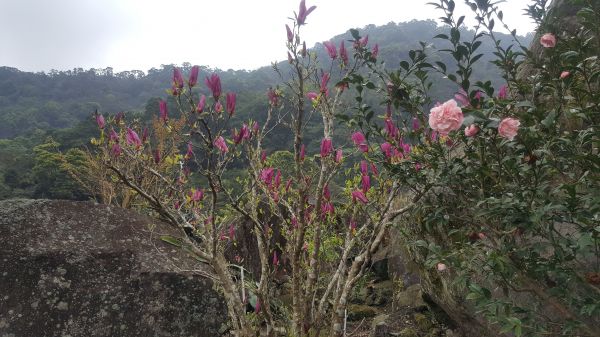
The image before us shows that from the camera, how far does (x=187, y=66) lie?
2127 inches

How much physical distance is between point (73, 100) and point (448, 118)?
56651mm

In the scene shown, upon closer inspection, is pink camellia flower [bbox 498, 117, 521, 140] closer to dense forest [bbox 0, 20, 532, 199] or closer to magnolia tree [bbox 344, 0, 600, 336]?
magnolia tree [bbox 344, 0, 600, 336]

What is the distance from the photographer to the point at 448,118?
4.98 ft

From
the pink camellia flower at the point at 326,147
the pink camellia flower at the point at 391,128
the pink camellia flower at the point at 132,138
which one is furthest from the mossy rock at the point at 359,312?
the pink camellia flower at the point at 132,138

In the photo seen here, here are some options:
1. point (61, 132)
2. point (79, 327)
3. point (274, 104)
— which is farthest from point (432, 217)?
point (61, 132)

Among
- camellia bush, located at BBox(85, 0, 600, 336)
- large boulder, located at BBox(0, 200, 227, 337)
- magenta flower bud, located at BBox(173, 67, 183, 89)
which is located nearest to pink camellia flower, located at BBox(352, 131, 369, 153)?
camellia bush, located at BBox(85, 0, 600, 336)

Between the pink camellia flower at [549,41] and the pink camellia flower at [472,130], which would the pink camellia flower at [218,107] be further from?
the pink camellia flower at [549,41]

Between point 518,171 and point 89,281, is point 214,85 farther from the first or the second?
point 89,281

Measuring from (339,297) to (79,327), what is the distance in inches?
79.0

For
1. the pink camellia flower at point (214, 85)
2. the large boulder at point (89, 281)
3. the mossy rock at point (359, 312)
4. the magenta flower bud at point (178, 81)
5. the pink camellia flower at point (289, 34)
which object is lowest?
the mossy rock at point (359, 312)

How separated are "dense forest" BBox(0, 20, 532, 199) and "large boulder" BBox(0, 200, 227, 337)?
1679cm

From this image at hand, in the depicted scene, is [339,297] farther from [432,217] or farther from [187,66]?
[187,66]

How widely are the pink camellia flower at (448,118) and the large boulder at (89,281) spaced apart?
220cm

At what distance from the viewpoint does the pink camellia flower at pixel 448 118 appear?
1510 mm
